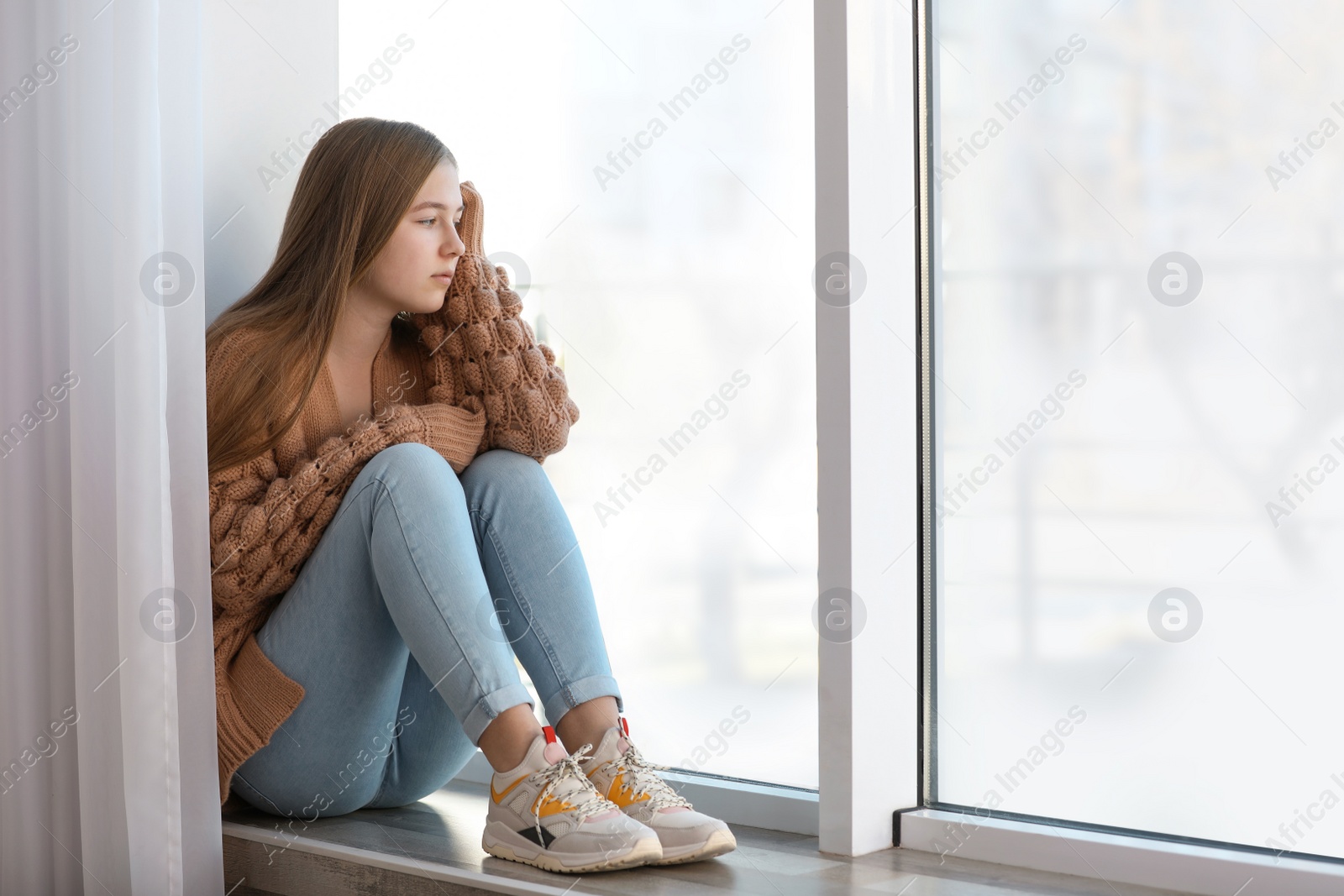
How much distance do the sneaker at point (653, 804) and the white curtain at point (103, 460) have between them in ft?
1.23

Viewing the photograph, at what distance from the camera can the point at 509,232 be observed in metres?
1.60

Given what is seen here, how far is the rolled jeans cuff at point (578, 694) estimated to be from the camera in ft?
3.75

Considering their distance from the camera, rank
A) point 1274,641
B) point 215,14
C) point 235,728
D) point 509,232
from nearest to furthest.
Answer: point 1274,641
point 235,728
point 215,14
point 509,232

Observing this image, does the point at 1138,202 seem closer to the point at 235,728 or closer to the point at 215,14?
the point at 235,728

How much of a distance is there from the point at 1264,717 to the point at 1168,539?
172 millimetres

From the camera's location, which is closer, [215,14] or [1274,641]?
[1274,641]

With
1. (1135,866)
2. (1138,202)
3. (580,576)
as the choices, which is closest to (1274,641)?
(1135,866)
